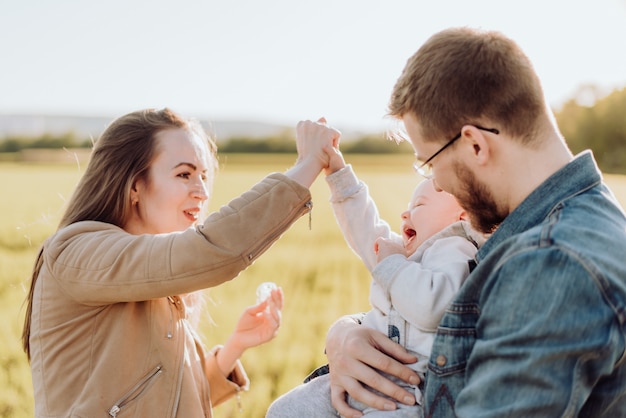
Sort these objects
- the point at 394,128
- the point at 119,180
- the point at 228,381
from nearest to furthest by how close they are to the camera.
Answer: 1. the point at 394,128
2. the point at 119,180
3. the point at 228,381

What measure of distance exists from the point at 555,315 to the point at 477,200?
490mm

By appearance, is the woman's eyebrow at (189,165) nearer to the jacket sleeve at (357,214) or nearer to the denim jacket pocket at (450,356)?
the jacket sleeve at (357,214)

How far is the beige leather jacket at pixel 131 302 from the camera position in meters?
2.28

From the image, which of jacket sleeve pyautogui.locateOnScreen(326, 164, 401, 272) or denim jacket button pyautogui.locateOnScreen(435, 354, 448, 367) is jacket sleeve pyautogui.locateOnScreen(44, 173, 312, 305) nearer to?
jacket sleeve pyautogui.locateOnScreen(326, 164, 401, 272)

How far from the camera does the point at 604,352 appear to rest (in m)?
1.64

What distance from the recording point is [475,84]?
1901 mm

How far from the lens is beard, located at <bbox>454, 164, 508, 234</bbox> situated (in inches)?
78.5

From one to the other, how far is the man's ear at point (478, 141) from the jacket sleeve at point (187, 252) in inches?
26.5

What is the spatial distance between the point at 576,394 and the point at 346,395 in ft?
2.97

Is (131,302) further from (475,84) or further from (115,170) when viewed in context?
(475,84)

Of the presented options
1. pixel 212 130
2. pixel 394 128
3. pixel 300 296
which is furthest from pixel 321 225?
pixel 394 128

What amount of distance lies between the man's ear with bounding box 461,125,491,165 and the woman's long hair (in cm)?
139

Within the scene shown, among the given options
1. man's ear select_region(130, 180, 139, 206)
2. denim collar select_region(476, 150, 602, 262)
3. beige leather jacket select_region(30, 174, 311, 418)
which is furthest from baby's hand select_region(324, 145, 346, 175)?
denim collar select_region(476, 150, 602, 262)

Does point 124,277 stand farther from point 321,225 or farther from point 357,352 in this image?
point 321,225
